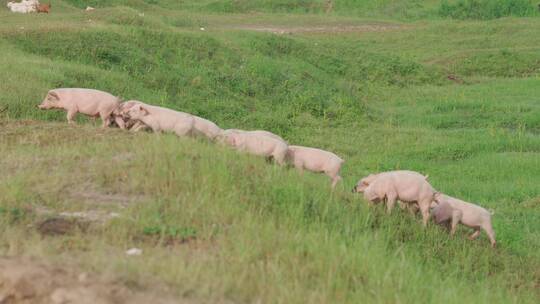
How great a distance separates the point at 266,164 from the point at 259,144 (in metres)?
1.17

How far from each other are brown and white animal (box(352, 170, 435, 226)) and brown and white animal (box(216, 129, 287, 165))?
1.10 meters

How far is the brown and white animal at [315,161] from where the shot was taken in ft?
30.4

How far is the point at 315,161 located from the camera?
931 centimetres

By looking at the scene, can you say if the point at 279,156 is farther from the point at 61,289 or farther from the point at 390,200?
the point at 61,289

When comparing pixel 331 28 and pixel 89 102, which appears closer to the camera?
pixel 89 102

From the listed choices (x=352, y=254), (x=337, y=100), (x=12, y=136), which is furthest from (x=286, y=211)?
(x=337, y=100)

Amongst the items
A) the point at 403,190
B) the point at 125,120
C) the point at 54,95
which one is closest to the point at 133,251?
the point at 403,190

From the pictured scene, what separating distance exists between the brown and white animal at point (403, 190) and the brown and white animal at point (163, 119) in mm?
2167

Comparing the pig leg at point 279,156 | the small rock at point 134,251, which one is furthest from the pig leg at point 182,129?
the small rock at point 134,251

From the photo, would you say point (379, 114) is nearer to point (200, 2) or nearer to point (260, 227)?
point (260, 227)

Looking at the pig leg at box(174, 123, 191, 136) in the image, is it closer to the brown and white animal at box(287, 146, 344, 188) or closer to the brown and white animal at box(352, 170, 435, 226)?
the brown and white animal at box(287, 146, 344, 188)

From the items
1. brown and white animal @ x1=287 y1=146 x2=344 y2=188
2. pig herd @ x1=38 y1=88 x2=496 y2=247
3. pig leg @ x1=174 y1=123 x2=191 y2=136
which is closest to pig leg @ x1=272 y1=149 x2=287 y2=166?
pig herd @ x1=38 y1=88 x2=496 y2=247

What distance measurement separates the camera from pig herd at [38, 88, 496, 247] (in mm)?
8195

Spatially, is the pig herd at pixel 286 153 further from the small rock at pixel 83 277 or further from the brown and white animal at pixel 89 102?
the small rock at pixel 83 277
